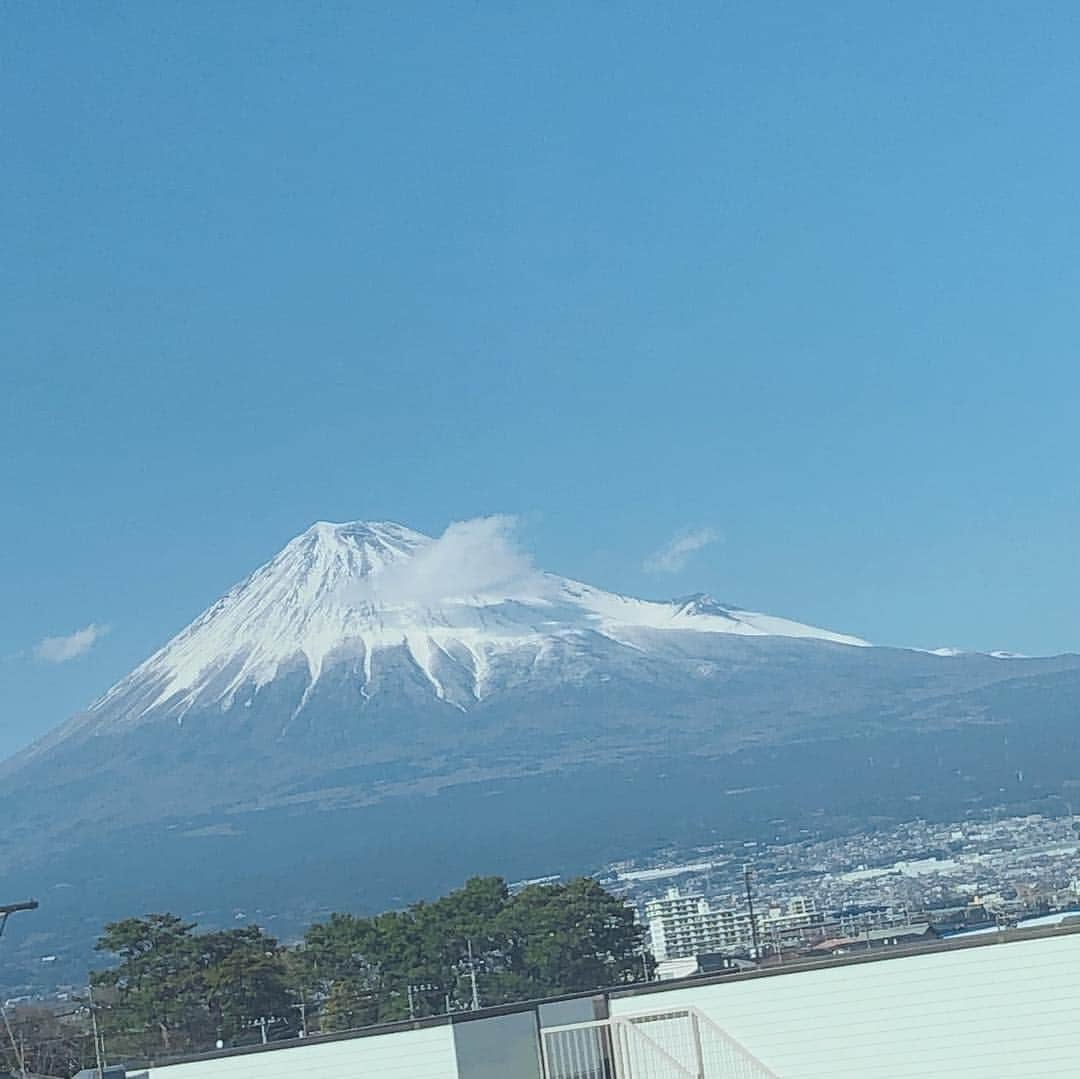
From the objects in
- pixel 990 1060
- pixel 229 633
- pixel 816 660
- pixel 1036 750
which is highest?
pixel 229 633

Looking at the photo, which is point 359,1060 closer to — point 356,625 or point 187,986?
point 187,986

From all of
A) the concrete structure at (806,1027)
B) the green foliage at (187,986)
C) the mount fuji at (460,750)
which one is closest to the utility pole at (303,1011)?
the green foliage at (187,986)

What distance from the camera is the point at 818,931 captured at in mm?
38156

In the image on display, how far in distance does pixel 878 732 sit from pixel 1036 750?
12579mm

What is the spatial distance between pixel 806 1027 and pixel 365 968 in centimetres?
1562

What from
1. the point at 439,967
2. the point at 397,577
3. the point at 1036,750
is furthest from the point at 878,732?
the point at 439,967

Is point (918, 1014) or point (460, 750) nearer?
point (918, 1014)

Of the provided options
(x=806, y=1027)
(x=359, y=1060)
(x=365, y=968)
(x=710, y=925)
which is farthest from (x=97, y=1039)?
(x=710, y=925)

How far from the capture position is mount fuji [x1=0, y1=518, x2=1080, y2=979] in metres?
99.4

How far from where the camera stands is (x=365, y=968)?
30.9m

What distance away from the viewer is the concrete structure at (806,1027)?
628 inches

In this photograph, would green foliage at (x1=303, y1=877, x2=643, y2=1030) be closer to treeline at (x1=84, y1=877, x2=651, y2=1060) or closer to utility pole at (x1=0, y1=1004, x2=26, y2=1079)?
treeline at (x1=84, y1=877, x2=651, y2=1060)

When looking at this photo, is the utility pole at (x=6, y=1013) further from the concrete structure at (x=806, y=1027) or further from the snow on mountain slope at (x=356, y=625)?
the snow on mountain slope at (x=356, y=625)

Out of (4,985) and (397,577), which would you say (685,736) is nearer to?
(397,577)
